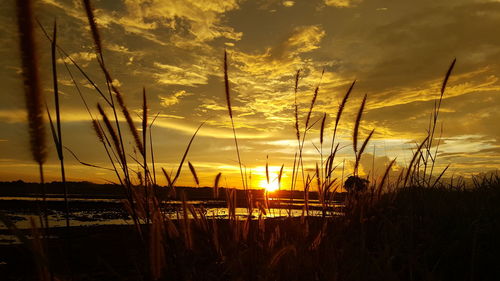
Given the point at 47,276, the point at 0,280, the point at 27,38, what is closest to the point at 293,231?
the point at 47,276

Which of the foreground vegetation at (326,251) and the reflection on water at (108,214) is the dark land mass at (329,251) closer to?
the foreground vegetation at (326,251)

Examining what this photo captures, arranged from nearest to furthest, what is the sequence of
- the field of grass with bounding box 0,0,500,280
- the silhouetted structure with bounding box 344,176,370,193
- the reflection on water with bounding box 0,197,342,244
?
the field of grass with bounding box 0,0,500,280 < the reflection on water with bounding box 0,197,342,244 < the silhouetted structure with bounding box 344,176,370,193

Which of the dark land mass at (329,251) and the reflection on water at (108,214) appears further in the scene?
the reflection on water at (108,214)

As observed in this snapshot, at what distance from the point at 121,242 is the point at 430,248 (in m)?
5.31

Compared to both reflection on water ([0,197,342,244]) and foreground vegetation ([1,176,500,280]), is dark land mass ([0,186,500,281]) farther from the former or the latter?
reflection on water ([0,197,342,244])

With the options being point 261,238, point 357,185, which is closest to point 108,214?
point 357,185

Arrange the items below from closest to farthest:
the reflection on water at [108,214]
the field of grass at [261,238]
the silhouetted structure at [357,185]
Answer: the field of grass at [261,238], the reflection on water at [108,214], the silhouetted structure at [357,185]

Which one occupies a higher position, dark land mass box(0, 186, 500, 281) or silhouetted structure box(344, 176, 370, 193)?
silhouetted structure box(344, 176, 370, 193)

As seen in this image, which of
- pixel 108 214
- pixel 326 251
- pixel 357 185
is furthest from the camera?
pixel 108 214

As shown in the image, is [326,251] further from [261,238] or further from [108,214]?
[108,214]

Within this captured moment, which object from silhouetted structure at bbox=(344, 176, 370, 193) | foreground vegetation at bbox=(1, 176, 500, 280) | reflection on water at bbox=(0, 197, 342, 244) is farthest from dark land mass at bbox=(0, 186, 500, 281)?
silhouetted structure at bbox=(344, 176, 370, 193)

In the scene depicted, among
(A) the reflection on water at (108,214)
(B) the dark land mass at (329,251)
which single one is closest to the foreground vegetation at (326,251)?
(B) the dark land mass at (329,251)

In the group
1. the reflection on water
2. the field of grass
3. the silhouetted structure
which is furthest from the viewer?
the silhouetted structure

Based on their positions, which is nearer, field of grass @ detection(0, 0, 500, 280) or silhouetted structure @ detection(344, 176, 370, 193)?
field of grass @ detection(0, 0, 500, 280)
